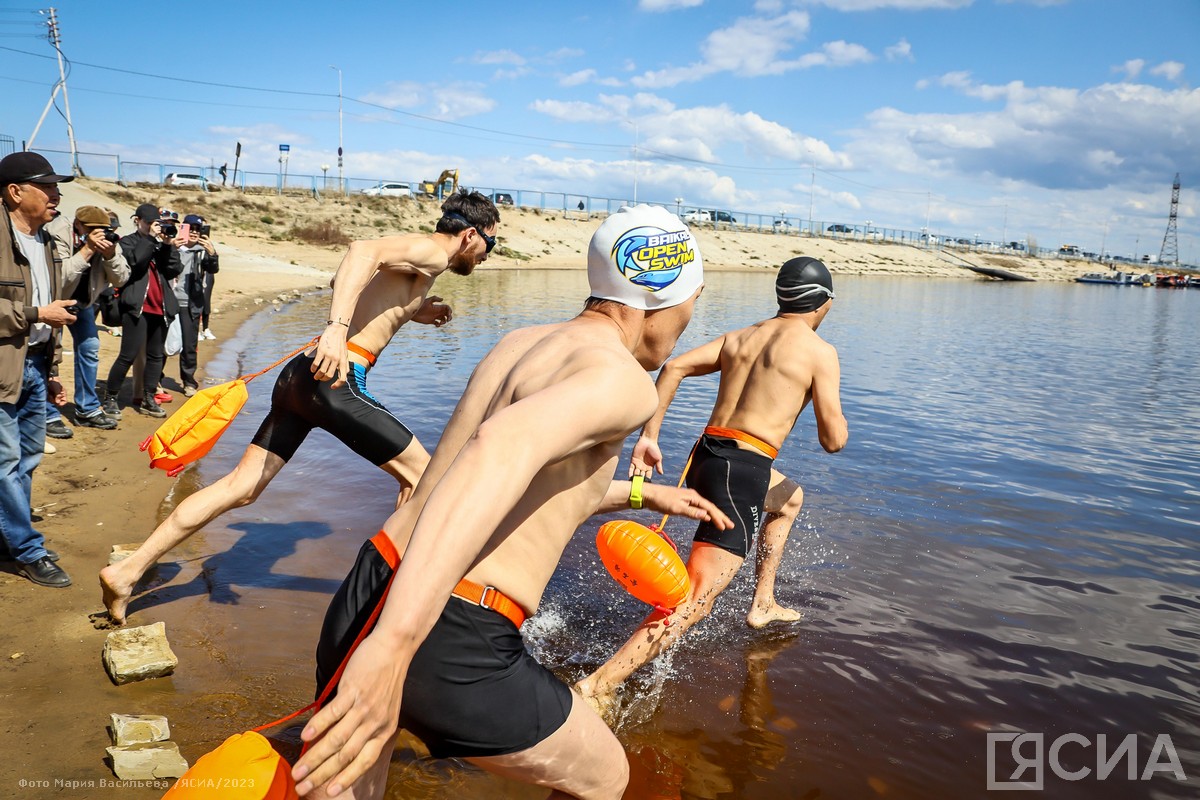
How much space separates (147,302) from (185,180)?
146ft

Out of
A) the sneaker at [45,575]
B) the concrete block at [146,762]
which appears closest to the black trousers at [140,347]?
the sneaker at [45,575]

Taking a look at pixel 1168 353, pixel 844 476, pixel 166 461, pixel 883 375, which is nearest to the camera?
pixel 166 461

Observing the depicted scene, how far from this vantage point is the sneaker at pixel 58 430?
7.34 meters

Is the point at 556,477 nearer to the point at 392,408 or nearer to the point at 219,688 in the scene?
the point at 219,688

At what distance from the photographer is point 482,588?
1.92 meters

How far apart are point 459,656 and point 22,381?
13.3ft

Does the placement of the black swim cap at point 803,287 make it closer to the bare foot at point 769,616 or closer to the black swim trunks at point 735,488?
the black swim trunks at point 735,488

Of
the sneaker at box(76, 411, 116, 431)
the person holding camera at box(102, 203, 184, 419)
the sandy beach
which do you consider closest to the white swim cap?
the sandy beach

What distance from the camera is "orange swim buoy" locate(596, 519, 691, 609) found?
10.6ft

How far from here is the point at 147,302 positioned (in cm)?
887

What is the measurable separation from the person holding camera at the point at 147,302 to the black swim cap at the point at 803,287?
6965mm

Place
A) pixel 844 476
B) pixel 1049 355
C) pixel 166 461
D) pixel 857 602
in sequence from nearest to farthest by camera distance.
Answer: pixel 166 461, pixel 857 602, pixel 844 476, pixel 1049 355

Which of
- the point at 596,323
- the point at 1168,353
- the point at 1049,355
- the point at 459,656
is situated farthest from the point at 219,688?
the point at 1168,353

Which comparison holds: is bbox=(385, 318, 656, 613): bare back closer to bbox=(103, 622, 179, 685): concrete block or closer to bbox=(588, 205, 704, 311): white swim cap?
bbox=(588, 205, 704, 311): white swim cap
